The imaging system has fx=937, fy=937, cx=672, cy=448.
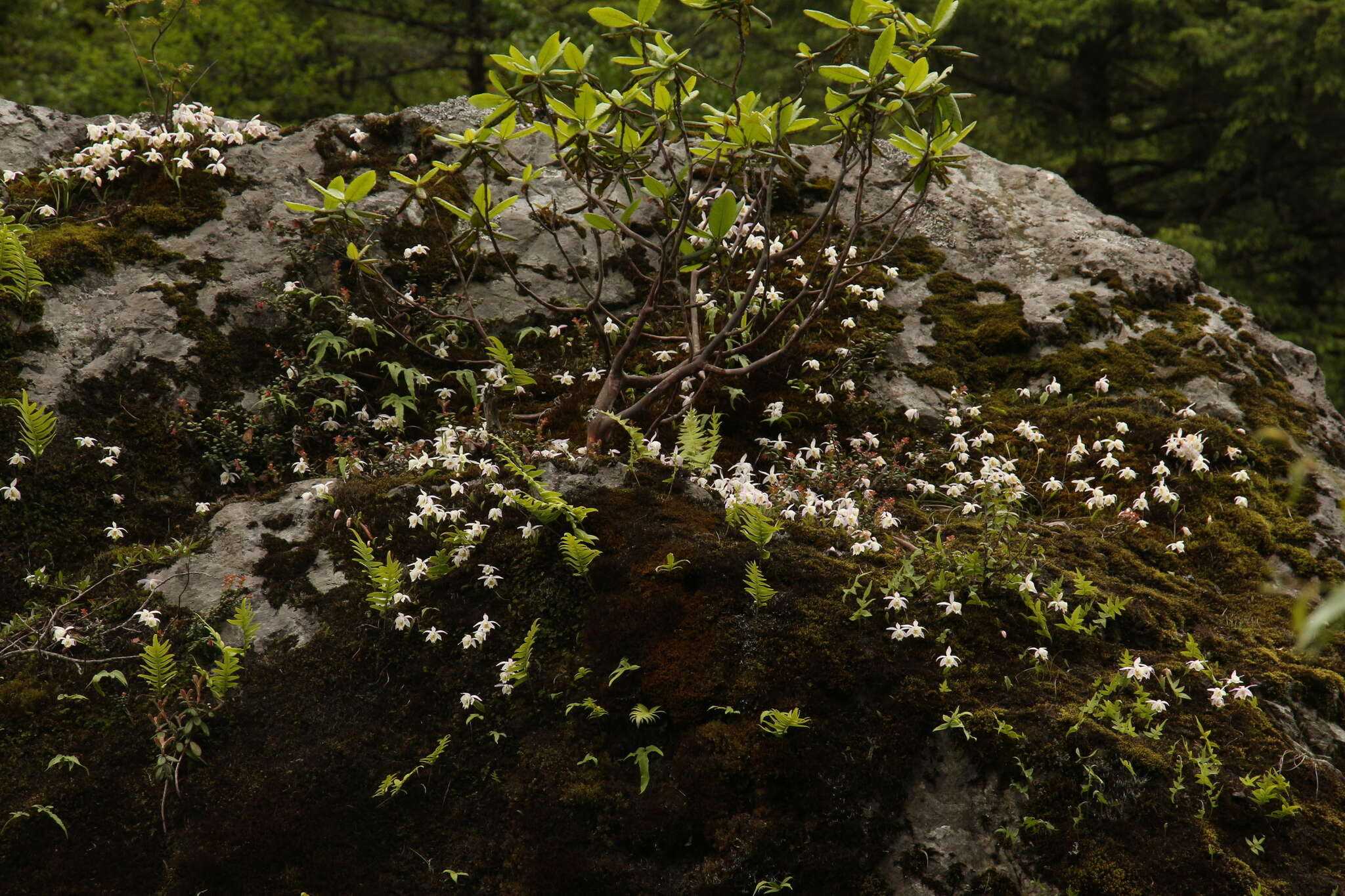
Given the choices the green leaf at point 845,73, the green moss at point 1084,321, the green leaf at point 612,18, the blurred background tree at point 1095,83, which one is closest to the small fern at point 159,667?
the green leaf at point 612,18

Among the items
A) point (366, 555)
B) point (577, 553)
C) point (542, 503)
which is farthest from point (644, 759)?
point (366, 555)

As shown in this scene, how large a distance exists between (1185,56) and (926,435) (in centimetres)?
1158

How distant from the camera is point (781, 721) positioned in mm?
4156

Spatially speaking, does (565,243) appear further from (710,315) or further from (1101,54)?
(1101,54)

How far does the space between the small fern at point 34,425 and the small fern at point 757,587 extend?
443 cm

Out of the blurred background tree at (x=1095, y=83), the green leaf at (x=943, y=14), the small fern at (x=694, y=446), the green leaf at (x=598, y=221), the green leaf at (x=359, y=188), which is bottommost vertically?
the blurred background tree at (x=1095, y=83)

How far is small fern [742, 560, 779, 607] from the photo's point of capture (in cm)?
452

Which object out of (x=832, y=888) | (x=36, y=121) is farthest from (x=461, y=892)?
(x=36, y=121)

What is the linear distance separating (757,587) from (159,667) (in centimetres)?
286

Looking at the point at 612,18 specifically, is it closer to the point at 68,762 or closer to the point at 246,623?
the point at 246,623

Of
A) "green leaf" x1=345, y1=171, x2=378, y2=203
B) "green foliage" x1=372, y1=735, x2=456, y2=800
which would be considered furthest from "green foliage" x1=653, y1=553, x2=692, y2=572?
"green leaf" x1=345, y1=171, x2=378, y2=203

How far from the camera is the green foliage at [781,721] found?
4.14 metres

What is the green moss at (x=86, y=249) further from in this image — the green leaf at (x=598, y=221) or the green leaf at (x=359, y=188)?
the green leaf at (x=598, y=221)

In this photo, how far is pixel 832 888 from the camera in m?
3.91
